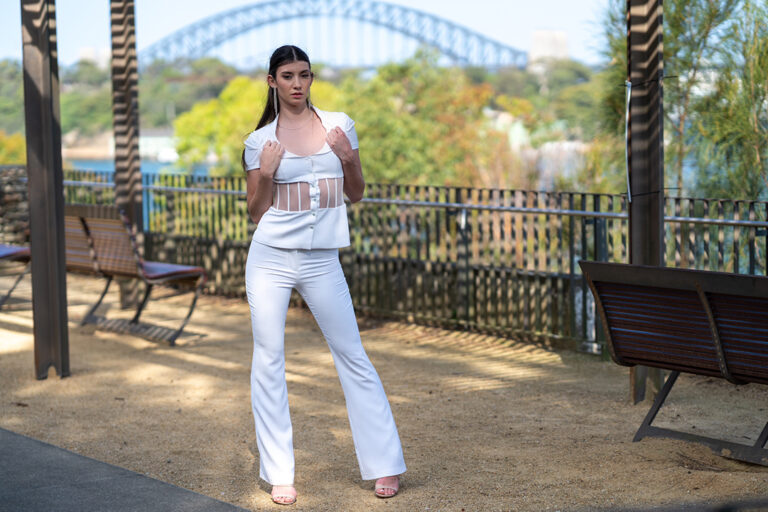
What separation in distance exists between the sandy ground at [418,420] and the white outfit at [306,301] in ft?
0.72

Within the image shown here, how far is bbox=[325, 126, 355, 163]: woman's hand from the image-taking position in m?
3.98

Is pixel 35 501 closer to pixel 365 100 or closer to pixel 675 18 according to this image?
pixel 675 18

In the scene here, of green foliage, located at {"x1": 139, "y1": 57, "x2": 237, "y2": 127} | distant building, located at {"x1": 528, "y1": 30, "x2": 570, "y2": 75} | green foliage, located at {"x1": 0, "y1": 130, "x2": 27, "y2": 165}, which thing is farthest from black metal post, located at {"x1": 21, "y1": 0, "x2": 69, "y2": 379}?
distant building, located at {"x1": 528, "y1": 30, "x2": 570, "y2": 75}

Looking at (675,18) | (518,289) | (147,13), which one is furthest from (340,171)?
(147,13)

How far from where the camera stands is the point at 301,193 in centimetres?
400

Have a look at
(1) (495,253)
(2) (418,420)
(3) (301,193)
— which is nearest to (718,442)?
(2) (418,420)

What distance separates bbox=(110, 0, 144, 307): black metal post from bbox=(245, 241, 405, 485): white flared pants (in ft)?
17.1

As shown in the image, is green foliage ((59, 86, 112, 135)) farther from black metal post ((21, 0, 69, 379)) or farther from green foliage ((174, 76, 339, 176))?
black metal post ((21, 0, 69, 379))

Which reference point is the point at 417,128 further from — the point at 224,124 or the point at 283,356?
the point at 283,356

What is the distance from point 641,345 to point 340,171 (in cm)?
167

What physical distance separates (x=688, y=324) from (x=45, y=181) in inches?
158

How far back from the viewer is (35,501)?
410cm

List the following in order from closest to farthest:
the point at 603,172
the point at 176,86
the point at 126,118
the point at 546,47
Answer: the point at 126,118 → the point at 603,172 → the point at 176,86 → the point at 546,47

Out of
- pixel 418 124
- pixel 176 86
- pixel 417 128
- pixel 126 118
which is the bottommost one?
pixel 126 118
